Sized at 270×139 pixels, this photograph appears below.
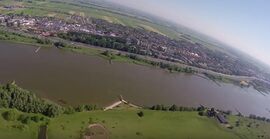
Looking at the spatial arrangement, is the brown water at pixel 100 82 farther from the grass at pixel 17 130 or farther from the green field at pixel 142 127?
the grass at pixel 17 130

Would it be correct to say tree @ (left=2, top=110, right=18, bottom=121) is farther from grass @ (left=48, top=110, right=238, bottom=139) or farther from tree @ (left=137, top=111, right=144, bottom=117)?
tree @ (left=137, top=111, right=144, bottom=117)

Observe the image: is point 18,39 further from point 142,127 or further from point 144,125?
point 142,127

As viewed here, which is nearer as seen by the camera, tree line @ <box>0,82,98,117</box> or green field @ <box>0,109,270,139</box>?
green field @ <box>0,109,270,139</box>

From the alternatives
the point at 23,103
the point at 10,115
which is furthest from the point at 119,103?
the point at 10,115

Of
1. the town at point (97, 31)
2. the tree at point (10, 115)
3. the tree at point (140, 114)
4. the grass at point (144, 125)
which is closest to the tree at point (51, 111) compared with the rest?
the grass at point (144, 125)

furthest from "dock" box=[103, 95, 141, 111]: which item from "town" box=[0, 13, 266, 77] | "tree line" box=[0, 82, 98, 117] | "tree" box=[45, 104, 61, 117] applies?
"town" box=[0, 13, 266, 77]
